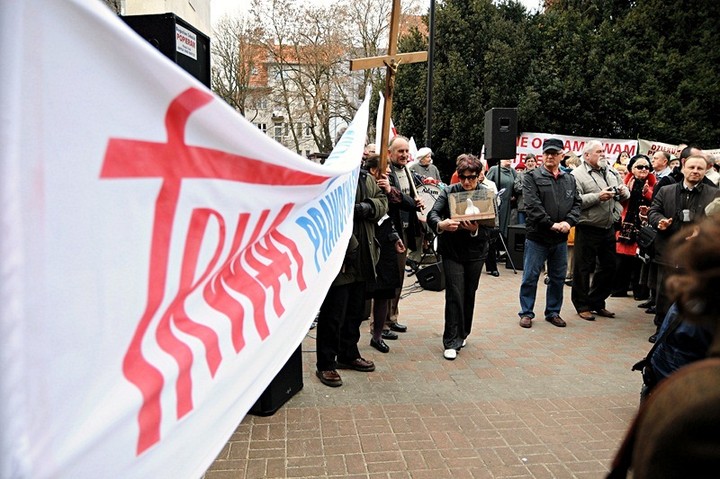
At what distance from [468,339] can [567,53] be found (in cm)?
1704

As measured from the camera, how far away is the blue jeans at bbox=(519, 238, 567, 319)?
22.3 feet

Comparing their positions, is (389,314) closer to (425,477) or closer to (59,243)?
(425,477)

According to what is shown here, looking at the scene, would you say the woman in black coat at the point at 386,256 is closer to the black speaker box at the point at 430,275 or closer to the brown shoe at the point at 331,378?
Result: the brown shoe at the point at 331,378

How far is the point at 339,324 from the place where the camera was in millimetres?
4699

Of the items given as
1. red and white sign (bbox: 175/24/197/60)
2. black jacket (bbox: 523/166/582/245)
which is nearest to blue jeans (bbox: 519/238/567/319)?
black jacket (bbox: 523/166/582/245)

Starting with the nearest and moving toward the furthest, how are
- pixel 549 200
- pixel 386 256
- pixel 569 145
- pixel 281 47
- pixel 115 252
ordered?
pixel 115 252 < pixel 386 256 < pixel 549 200 < pixel 569 145 < pixel 281 47

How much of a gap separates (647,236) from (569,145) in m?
11.2

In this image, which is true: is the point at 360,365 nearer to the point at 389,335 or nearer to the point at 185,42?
the point at 389,335

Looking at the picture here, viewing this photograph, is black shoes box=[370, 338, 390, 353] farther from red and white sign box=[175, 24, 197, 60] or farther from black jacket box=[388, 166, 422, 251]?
red and white sign box=[175, 24, 197, 60]

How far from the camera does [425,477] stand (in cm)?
334

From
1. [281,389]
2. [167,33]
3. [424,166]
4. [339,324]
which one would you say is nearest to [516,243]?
[424,166]

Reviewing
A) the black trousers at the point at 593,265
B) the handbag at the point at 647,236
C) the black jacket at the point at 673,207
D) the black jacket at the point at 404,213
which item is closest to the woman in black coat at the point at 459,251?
the black jacket at the point at 404,213

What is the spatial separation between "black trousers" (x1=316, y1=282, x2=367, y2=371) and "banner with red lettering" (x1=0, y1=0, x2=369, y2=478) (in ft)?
10.1

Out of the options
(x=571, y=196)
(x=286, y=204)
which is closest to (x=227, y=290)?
(x=286, y=204)
